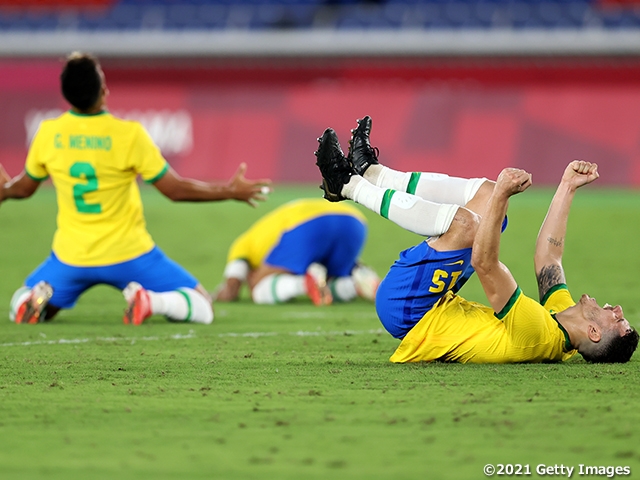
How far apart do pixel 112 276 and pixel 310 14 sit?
15.8 meters

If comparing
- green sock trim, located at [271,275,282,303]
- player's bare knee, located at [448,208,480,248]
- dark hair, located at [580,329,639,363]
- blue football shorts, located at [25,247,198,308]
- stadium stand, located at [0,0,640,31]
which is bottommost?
green sock trim, located at [271,275,282,303]

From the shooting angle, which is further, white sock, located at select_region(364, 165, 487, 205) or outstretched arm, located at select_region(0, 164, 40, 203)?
outstretched arm, located at select_region(0, 164, 40, 203)

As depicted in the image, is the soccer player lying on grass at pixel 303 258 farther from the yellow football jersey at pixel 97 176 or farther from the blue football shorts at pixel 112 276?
the yellow football jersey at pixel 97 176

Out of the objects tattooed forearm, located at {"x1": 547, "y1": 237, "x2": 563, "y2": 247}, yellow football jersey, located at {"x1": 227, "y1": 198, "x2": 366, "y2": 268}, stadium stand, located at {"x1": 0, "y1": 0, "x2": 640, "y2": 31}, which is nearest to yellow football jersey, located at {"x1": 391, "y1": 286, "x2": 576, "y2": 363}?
tattooed forearm, located at {"x1": 547, "y1": 237, "x2": 563, "y2": 247}

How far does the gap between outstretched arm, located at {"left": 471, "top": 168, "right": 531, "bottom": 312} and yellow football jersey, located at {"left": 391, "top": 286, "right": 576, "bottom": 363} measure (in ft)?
0.69

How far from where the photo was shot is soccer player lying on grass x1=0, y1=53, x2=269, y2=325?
624 centimetres

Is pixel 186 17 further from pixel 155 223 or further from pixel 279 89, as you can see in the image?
pixel 155 223

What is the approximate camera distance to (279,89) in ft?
51.2

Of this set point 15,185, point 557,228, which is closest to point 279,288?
point 15,185

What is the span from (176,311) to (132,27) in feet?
53.4

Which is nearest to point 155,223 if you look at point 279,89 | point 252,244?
point 279,89

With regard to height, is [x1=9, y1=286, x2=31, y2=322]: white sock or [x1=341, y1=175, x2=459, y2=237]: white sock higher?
[x1=341, y1=175, x2=459, y2=237]: white sock

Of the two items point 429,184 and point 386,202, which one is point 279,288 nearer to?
point 429,184

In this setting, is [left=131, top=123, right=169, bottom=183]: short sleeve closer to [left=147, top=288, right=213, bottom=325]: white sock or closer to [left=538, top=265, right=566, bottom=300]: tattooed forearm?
[left=147, top=288, right=213, bottom=325]: white sock
